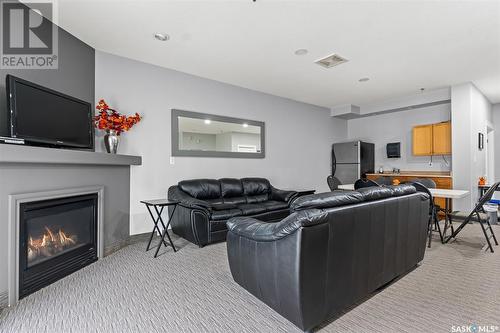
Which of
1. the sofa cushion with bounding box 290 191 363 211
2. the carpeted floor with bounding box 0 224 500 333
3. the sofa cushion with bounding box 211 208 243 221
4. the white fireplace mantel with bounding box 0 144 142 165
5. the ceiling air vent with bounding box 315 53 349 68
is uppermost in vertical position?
the ceiling air vent with bounding box 315 53 349 68

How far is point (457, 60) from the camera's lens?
3.81 meters

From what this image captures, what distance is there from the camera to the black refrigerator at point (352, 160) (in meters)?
6.36

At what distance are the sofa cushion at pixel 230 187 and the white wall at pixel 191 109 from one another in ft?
1.09

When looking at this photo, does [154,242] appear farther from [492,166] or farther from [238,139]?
[492,166]

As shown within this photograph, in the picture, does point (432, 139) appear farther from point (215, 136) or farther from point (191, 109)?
point (191, 109)

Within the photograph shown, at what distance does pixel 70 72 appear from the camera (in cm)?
303

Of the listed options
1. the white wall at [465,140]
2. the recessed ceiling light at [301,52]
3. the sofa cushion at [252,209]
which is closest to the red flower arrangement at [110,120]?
the sofa cushion at [252,209]

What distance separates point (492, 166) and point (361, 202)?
6.88 metres

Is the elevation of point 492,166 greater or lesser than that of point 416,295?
greater

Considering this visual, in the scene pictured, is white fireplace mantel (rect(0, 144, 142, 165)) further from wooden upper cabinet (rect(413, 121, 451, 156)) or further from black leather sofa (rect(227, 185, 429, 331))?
wooden upper cabinet (rect(413, 121, 451, 156))

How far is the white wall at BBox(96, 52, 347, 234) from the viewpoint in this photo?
3.69 meters

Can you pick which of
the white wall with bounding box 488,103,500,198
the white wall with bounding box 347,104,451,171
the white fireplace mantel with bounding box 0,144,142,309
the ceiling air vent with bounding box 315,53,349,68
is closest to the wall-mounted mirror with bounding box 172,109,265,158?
the white fireplace mantel with bounding box 0,144,142,309

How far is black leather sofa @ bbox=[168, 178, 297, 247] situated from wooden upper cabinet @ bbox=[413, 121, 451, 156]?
3517 mm

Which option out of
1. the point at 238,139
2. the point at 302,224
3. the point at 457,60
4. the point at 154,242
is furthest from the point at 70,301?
the point at 457,60
